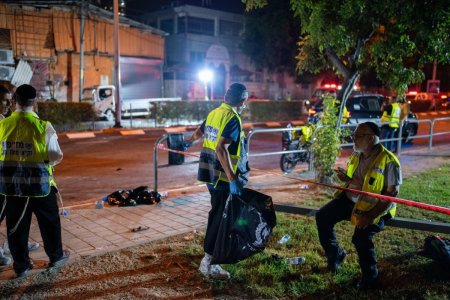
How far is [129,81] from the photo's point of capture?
30875 mm

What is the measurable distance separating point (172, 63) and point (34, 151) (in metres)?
34.2

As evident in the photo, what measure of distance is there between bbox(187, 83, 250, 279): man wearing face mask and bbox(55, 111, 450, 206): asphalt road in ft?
10.0

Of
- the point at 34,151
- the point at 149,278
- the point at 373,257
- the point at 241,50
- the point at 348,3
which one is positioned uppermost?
the point at 241,50

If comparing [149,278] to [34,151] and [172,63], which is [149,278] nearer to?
[34,151]

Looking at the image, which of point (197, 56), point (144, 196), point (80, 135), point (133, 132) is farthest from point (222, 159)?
point (197, 56)

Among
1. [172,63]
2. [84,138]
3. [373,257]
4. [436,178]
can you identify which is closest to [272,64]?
[172,63]

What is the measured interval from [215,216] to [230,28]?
40.3 metres

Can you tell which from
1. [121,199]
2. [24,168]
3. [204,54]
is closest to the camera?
[24,168]

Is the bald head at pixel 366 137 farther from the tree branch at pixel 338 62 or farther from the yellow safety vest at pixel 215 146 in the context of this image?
the tree branch at pixel 338 62

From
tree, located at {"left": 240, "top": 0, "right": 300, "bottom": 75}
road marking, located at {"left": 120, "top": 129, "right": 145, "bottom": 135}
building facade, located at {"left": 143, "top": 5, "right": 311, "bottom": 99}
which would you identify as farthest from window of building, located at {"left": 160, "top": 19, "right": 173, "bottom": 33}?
road marking, located at {"left": 120, "top": 129, "right": 145, "bottom": 135}

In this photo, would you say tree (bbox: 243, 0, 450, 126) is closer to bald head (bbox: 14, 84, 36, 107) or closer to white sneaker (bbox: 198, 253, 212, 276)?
white sneaker (bbox: 198, 253, 212, 276)

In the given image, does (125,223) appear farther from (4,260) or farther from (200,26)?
(200,26)

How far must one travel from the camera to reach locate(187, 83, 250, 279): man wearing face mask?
4051 mm

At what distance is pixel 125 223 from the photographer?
599 centimetres
